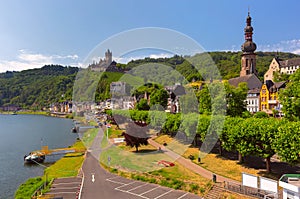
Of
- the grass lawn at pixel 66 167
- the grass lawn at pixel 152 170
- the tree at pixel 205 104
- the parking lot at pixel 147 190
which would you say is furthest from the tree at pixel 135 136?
the parking lot at pixel 147 190

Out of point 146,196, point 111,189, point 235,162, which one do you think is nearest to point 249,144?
point 235,162

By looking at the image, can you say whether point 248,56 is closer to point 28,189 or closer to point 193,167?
point 193,167

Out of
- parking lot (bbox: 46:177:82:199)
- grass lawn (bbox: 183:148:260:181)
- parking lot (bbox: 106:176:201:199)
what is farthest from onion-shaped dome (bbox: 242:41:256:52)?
parking lot (bbox: 46:177:82:199)

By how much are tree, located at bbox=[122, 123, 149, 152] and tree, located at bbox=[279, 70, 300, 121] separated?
837 inches

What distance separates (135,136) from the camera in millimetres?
40938

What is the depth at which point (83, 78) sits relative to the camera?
86.0 ft

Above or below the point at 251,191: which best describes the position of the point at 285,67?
above

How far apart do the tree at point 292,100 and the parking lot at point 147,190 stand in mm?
16600

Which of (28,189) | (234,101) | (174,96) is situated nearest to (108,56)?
(28,189)

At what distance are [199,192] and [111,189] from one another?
879 centimetres

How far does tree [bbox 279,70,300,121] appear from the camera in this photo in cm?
2906

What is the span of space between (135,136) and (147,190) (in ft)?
55.9

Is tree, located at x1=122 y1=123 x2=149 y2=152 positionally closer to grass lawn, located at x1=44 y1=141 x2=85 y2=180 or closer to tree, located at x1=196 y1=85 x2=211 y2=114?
grass lawn, located at x1=44 y1=141 x2=85 y2=180

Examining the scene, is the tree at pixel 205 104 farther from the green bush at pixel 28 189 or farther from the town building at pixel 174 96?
the town building at pixel 174 96
